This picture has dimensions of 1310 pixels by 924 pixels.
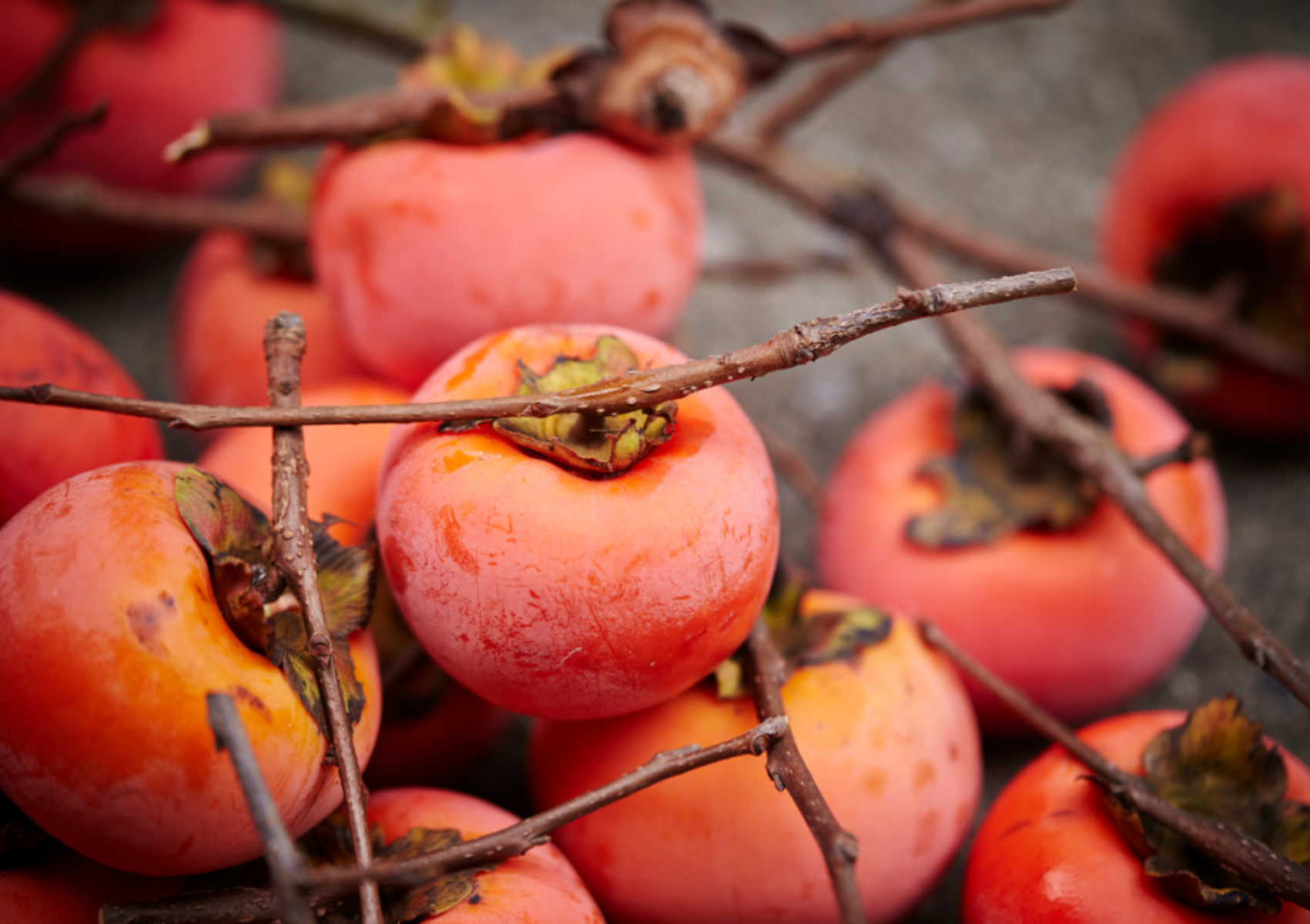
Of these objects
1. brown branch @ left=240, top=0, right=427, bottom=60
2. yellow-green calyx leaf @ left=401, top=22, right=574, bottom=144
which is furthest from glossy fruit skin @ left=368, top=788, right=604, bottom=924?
brown branch @ left=240, top=0, right=427, bottom=60

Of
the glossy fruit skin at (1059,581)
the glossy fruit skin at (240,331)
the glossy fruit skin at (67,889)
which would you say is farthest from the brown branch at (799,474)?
the glossy fruit skin at (67,889)

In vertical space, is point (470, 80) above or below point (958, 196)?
above

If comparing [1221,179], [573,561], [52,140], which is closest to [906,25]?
[1221,179]

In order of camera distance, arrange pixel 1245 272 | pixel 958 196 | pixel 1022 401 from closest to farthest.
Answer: pixel 1022 401 → pixel 1245 272 → pixel 958 196

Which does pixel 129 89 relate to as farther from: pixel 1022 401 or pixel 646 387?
pixel 1022 401

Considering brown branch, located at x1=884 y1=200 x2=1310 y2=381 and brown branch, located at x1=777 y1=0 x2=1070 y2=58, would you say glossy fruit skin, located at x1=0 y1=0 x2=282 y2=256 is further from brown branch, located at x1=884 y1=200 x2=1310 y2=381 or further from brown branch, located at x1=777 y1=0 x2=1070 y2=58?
brown branch, located at x1=884 y1=200 x2=1310 y2=381

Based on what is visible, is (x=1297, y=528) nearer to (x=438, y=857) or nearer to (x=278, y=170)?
(x=438, y=857)

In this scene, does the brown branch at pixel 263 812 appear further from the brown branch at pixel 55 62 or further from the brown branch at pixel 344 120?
the brown branch at pixel 55 62
